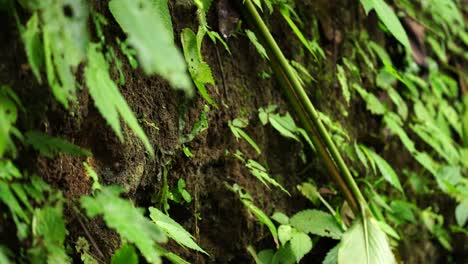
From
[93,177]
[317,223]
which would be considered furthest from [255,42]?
[93,177]

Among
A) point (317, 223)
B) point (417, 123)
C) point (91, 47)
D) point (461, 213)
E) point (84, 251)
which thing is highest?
point (91, 47)

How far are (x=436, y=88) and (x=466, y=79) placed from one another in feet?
1.02

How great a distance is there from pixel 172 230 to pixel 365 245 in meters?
0.51

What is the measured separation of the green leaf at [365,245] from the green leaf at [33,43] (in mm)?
766

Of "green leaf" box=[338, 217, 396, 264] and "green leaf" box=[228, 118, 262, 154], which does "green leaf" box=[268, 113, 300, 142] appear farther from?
"green leaf" box=[338, 217, 396, 264]

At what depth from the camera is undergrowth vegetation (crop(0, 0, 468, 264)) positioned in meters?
0.70

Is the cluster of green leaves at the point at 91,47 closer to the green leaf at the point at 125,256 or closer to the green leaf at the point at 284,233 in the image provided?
the green leaf at the point at 125,256

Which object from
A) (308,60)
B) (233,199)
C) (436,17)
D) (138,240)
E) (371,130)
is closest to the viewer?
(138,240)

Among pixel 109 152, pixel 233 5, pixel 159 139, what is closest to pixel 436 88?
pixel 233 5

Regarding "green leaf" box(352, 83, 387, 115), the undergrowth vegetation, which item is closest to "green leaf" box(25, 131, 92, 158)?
the undergrowth vegetation

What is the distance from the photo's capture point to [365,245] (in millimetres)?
1289

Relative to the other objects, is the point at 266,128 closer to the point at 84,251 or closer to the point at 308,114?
the point at 308,114

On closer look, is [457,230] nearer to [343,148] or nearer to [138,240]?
[343,148]

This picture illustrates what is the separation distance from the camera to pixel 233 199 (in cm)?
125
